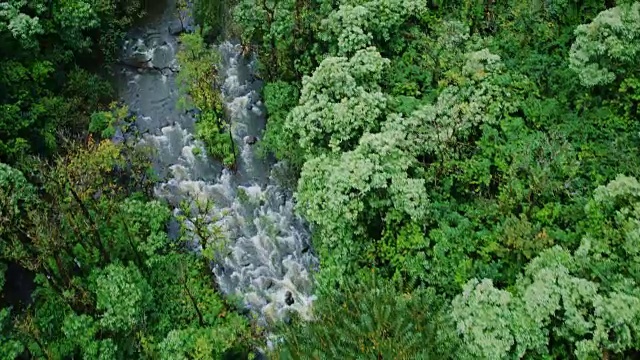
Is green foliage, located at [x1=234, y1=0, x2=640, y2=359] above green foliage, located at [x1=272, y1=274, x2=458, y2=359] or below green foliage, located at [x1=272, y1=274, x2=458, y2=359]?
above

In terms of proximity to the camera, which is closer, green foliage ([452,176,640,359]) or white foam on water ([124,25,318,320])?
green foliage ([452,176,640,359])

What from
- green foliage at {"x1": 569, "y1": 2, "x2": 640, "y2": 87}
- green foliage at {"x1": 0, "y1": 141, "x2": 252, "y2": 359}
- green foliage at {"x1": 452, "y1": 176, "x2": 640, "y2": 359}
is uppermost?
green foliage at {"x1": 569, "y1": 2, "x2": 640, "y2": 87}

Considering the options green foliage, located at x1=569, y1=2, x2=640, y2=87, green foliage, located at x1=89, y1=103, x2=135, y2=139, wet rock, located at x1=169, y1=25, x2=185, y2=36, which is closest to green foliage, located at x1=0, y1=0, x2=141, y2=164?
green foliage, located at x1=89, y1=103, x2=135, y2=139

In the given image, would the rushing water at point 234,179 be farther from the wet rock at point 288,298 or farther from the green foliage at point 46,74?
the green foliage at point 46,74

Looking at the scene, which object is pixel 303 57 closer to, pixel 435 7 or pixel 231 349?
pixel 435 7

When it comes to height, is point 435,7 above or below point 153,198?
above

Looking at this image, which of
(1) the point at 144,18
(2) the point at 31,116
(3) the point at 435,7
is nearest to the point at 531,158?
(3) the point at 435,7

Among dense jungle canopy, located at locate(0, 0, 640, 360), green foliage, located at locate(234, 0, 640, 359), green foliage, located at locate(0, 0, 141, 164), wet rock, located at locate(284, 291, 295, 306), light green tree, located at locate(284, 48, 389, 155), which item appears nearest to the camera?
green foliage, located at locate(234, 0, 640, 359)

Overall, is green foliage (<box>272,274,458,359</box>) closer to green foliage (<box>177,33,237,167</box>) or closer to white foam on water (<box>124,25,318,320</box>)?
white foam on water (<box>124,25,318,320</box>)

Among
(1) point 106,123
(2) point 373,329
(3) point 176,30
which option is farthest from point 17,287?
(3) point 176,30
